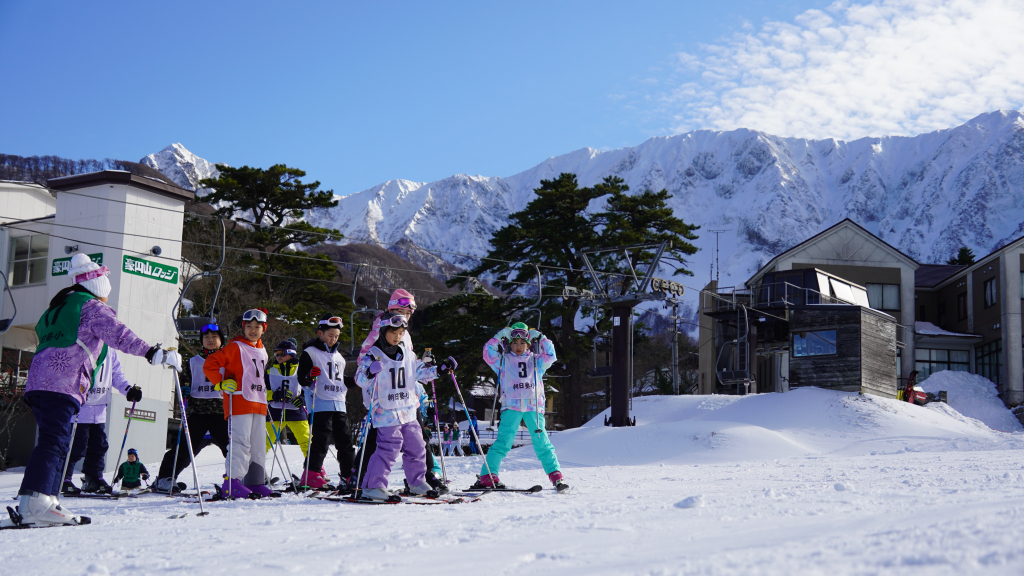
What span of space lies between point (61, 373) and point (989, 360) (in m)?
43.0

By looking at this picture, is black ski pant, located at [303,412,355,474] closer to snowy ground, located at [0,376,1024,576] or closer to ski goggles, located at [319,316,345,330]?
snowy ground, located at [0,376,1024,576]

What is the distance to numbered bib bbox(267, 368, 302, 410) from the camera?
8.91m

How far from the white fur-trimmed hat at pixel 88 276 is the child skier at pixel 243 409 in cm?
123

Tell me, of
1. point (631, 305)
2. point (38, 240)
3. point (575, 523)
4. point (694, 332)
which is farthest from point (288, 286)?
point (694, 332)

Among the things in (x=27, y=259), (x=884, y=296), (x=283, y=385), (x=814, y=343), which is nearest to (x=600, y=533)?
(x=283, y=385)

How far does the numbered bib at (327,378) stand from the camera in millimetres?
8391

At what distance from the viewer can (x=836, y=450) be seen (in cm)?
1884

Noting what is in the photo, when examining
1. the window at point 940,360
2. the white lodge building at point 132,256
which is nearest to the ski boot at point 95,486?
the white lodge building at point 132,256

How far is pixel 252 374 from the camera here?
7.59 meters

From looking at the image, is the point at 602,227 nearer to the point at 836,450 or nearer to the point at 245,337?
→ the point at 836,450

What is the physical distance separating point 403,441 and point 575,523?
8.03 ft

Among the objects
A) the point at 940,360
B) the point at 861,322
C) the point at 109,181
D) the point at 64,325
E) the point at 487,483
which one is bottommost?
the point at 487,483

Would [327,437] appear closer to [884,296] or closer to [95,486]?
[95,486]

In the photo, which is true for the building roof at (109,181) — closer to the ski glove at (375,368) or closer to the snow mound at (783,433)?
the snow mound at (783,433)
